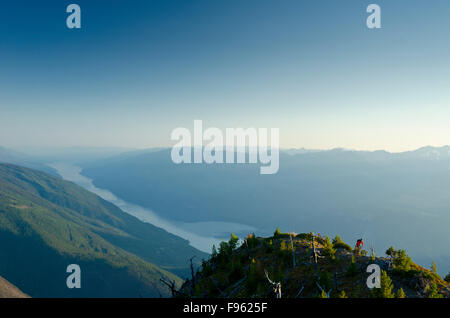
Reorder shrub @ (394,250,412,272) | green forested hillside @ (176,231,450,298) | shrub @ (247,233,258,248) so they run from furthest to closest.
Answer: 1. shrub @ (247,233,258,248)
2. shrub @ (394,250,412,272)
3. green forested hillside @ (176,231,450,298)

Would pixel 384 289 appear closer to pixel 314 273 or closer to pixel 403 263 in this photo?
pixel 403 263

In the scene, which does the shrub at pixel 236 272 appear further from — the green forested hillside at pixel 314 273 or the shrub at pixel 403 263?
the shrub at pixel 403 263

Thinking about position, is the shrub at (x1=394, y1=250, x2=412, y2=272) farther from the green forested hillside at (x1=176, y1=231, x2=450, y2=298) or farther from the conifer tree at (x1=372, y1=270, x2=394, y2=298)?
the conifer tree at (x1=372, y1=270, x2=394, y2=298)

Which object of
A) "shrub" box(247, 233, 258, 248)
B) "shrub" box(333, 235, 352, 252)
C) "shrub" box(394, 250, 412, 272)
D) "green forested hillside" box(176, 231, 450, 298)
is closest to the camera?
"green forested hillside" box(176, 231, 450, 298)

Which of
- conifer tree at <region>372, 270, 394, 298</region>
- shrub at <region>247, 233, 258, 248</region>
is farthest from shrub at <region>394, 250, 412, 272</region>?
shrub at <region>247, 233, 258, 248</region>

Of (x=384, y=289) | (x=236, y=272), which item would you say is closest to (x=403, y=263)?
(x=384, y=289)

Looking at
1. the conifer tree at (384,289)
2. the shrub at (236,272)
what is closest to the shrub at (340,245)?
the shrub at (236,272)

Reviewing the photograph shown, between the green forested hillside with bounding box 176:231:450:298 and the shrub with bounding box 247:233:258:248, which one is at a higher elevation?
the green forested hillside with bounding box 176:231:450:298

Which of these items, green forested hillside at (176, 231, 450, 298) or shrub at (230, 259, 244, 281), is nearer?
green forested hillside at (176, 231, 450, 298)
